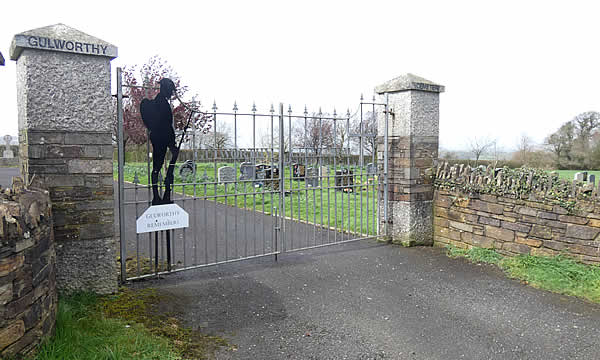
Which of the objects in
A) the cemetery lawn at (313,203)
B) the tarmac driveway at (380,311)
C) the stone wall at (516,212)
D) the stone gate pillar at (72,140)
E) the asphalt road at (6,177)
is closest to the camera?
the tarmac driveway at (380,311)

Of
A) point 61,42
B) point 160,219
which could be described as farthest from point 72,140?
point 160,219

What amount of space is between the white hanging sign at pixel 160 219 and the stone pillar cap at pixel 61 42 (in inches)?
70.2

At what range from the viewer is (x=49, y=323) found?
322 centimetres

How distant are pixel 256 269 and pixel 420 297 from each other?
2.20m

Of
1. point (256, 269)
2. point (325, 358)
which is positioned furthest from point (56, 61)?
point (325, 358)

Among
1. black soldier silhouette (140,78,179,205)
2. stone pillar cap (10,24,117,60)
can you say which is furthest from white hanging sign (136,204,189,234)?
stone pillar cap (10,24,117,60)

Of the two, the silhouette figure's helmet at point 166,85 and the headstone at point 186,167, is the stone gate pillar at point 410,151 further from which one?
the silhouette figure's helmet at point 166,85

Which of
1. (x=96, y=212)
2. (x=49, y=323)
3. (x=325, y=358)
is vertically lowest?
(x=325, y=358)

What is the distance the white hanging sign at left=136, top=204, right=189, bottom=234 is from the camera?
4961 millimetres

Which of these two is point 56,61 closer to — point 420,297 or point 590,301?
point 420,297

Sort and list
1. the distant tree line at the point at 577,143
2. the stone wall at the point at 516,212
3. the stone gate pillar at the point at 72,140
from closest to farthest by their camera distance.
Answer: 1. the stone gate pillar at the point at 72,140
2. the stone wall at the point at 516,212
3. the distant tree line at the point at 577,143

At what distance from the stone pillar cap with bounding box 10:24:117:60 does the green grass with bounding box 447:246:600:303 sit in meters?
5.45

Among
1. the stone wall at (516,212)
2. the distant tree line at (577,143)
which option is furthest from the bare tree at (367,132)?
the distant tree line at (577,143)

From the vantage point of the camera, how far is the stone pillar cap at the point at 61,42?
3971mm
